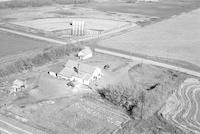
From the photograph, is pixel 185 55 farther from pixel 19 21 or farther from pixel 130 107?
pixel 19 21

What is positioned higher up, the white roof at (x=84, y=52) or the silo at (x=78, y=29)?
the silo at (x=78, y=29)

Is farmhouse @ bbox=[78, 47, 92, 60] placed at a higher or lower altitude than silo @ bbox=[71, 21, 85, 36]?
lower

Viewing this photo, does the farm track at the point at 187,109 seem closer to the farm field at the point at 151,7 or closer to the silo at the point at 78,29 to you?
the silo at the point at 78,29

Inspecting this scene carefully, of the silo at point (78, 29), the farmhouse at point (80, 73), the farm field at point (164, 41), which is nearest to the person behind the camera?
the farmhouse at point (80, 73)

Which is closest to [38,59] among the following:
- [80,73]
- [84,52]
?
[84,52]

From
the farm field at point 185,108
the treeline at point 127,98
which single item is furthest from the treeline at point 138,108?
the farm field at point 185,108

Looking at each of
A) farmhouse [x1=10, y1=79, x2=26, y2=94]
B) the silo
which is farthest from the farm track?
the silo

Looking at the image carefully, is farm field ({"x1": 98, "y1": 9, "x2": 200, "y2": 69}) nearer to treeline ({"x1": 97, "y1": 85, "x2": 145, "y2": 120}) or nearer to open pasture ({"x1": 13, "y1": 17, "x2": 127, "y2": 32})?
open pasture ({"x1": 13, "y1": 17, "x2": 127, "y2": 32})
